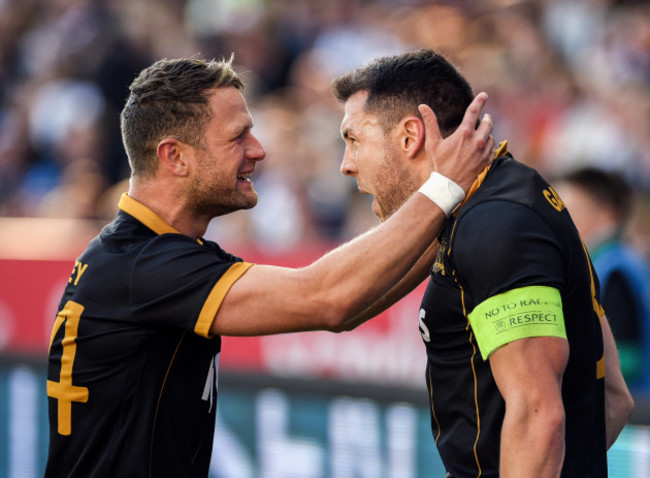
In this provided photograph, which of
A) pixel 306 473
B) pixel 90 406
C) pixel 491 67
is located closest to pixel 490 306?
pixel 90 406

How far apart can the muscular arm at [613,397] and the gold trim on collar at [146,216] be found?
1.61 meters

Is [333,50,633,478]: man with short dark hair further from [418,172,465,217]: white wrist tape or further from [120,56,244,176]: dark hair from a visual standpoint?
[120,56,244,176]: dark hair

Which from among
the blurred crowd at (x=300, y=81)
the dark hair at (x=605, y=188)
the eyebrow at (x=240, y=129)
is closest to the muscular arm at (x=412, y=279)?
the eyebrow at (x=240, y=129)

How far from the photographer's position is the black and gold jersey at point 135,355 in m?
3.21

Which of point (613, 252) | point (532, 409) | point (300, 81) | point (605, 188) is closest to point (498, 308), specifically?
point (532, 409)

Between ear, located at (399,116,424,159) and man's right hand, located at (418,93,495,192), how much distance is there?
0.18m

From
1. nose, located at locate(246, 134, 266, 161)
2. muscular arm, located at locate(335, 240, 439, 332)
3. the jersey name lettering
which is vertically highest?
nose, located at locate(246, 134, 266, 161)

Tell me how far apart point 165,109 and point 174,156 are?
0.17 metres

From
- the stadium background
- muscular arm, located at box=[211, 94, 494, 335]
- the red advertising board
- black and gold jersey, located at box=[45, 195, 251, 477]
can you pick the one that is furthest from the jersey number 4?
the red advertising board

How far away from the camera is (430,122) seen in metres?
3.28

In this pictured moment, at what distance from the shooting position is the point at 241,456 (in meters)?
5.14

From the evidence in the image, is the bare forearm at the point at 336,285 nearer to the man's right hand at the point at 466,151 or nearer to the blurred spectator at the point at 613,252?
the man's right hand at the point at 466,151

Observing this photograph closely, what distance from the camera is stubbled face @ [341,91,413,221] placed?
11.5ft

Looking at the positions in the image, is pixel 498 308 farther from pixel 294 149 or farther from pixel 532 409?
pixel 294 149
